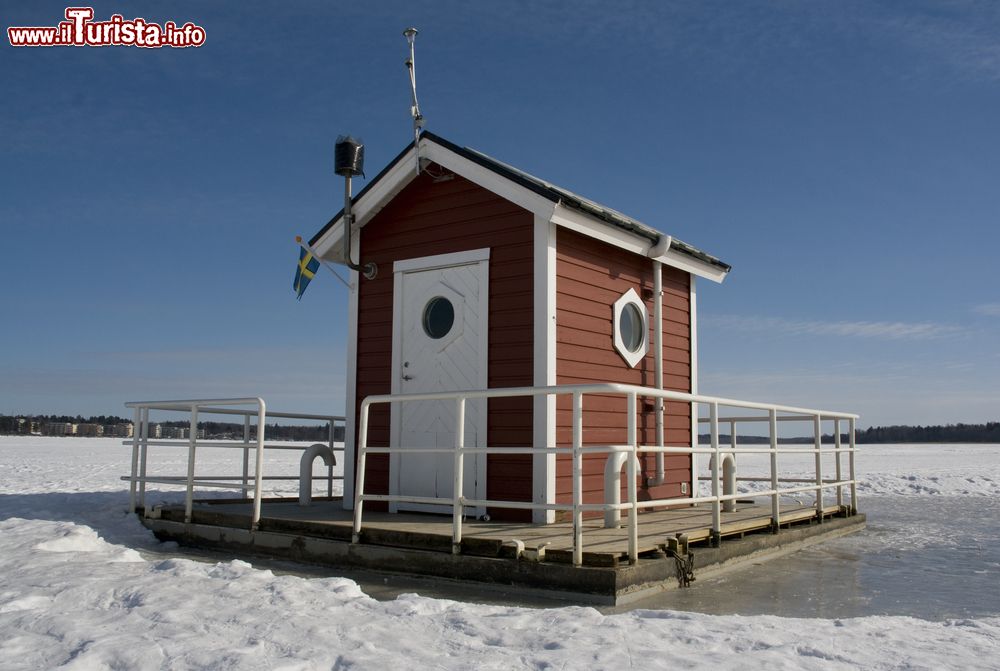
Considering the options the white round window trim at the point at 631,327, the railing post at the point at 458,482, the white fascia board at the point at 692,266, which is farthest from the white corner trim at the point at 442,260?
the railing post at the point at 458,482

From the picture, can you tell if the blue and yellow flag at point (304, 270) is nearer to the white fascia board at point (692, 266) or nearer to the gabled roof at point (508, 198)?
the gabled roof at point (508, 198)

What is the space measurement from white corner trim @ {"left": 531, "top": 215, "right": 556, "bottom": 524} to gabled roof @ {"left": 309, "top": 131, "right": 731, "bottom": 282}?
0.23m

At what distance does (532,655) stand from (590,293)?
4.72 metres

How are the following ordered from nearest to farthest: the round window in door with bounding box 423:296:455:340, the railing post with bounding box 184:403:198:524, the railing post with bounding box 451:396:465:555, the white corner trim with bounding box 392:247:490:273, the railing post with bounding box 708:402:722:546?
the railing post with bounding box 451:396:465:555 → the railing post with bounding box 708:402:722:546 → the railing post with bounding box 184:403:198:524 → the white corner trim with bounding box 392:247:490:273 → the round window in door with bounding box 423:296:455:340

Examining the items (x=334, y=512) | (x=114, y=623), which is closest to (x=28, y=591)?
(x=114, y=623)

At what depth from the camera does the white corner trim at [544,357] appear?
7.13 m

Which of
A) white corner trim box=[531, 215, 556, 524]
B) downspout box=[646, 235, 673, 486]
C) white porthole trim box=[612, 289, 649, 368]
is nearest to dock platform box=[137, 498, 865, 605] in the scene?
white corner trim box=[531, 215, 556, 524]

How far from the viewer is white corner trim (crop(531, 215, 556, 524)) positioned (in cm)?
713

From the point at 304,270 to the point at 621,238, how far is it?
11.1 feet

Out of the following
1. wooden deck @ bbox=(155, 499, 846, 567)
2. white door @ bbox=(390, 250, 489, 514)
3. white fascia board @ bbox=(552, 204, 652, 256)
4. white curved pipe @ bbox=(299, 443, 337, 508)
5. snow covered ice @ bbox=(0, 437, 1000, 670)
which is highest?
white fascia board @ bbox=(552, 204, 652, 256)

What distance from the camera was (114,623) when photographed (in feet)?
13.7

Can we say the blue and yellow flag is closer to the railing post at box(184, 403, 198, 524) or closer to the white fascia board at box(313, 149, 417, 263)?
the white fascia board at box(313, 149, 417, 263)

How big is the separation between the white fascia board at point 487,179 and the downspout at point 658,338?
1.86 m

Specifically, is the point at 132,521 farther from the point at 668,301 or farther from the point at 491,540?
the point at 668,301
